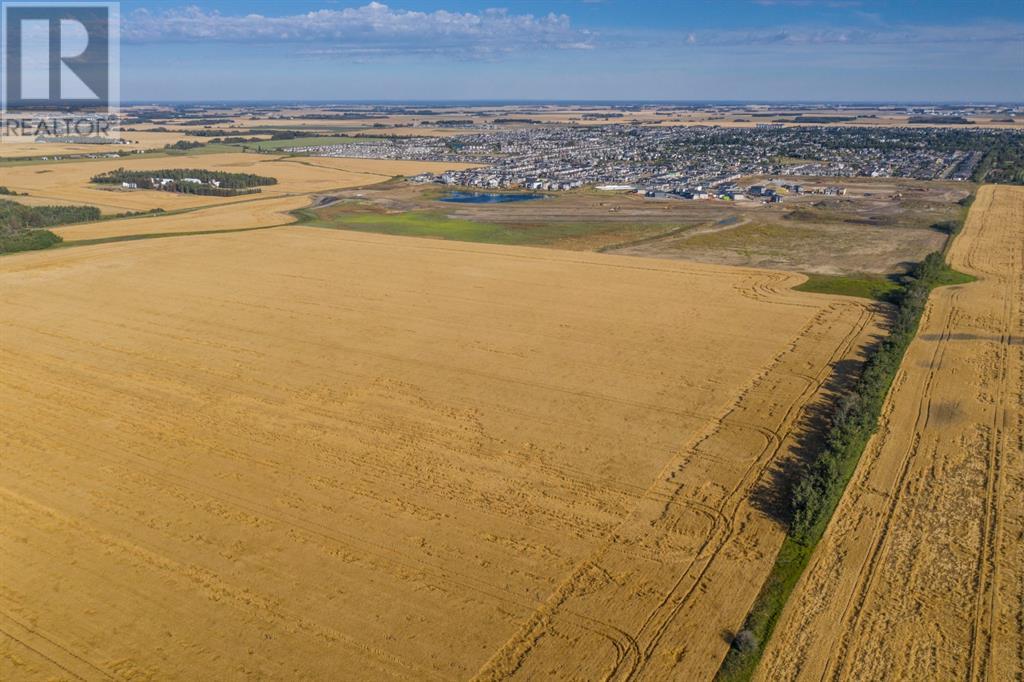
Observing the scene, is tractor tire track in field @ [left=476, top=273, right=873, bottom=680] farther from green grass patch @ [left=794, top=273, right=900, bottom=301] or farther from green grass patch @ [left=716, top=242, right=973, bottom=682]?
green grass patch @ [left=794, top=273, right=900, bottom=301]

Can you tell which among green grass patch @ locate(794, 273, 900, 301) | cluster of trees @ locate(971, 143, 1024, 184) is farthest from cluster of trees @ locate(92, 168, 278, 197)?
cluster of trees @ locate(971, 143, 1024, 184)

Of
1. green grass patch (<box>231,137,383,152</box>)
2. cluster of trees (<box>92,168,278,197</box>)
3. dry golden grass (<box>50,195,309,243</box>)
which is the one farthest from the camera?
green grass patch (<box>231,137,383,152</box>)

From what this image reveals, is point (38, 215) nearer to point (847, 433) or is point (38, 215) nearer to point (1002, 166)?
point (847, 433)

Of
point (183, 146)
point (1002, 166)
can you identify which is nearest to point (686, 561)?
point (1002, 166)

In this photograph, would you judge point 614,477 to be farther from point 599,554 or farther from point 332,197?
point 332,197

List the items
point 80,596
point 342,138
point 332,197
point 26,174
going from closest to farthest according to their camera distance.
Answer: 1. point 80,596
2. point 332,197
3. point 26,174
4. point 342,138

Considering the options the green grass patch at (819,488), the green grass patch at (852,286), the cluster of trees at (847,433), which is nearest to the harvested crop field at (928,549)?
the green grass patch at (819,488)

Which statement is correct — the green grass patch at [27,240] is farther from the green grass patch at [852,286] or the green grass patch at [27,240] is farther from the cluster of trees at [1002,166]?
the cluster of trees at [1002,166]

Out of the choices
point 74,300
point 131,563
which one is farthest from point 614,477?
point 74,300
